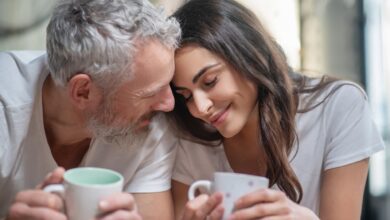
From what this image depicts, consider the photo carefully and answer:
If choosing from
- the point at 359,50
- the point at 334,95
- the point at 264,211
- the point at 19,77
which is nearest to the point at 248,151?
the point at 334,95

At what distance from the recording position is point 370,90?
2.16m

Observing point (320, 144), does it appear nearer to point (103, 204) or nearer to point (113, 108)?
point (113, 108)

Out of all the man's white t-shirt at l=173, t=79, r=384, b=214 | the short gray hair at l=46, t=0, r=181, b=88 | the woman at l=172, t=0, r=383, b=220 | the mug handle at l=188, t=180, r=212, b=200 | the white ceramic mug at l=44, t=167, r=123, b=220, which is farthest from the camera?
the man's white t-shirt at l=173, t=79, r=384, b=214

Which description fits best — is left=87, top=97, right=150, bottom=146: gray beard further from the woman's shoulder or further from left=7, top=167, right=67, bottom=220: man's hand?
the woman's shoulder

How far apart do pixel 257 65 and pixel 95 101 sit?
36 cm

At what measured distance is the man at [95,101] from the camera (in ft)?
3.34

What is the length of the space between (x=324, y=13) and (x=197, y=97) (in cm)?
119

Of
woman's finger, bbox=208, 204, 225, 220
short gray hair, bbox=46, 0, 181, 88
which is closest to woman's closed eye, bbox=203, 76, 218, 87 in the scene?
short gray hair, bbox=46, 0, 181, 88

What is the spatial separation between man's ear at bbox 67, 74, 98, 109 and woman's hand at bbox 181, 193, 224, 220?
356 millimetres

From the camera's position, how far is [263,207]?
2.76 ft

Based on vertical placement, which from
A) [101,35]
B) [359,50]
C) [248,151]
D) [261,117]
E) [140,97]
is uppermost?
[101,35]

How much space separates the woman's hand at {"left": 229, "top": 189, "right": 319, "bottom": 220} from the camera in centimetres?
81

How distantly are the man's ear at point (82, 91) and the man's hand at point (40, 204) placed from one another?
30cm

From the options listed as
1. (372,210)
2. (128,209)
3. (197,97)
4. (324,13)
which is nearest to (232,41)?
(197,97)
